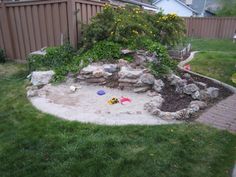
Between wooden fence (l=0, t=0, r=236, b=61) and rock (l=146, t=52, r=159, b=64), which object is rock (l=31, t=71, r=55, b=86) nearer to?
wooden fence (l=0, t=0, r=236, b=61)

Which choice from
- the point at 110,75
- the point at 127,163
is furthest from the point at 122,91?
the point at 127,163

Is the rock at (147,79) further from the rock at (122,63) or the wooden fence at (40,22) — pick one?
the wooden fence at (40,22)

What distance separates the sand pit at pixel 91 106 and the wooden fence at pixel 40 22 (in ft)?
6.14

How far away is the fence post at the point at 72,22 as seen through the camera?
5.83 meters

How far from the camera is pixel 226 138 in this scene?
3.15 m

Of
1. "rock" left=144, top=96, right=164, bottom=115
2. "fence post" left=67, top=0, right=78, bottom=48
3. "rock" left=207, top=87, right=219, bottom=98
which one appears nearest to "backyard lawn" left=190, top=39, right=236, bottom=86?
"rock" left=207, top=87, right=219, bottom=98

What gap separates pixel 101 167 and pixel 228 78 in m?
4.38

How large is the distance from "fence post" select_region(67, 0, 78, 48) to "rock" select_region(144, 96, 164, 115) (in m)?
2.86

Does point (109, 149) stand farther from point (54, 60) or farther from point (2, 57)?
point (2, 57)

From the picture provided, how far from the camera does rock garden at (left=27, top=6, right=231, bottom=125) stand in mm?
3893

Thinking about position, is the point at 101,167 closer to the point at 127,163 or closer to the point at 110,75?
the point at 127,163

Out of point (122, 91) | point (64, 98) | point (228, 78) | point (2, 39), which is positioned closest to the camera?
point (64, 98)

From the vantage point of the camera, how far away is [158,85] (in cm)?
481

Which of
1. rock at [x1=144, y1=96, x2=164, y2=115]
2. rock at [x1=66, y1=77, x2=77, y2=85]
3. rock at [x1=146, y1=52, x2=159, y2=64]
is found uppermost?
rock at [x1=146, y1=52, x2=159, y2=64]
